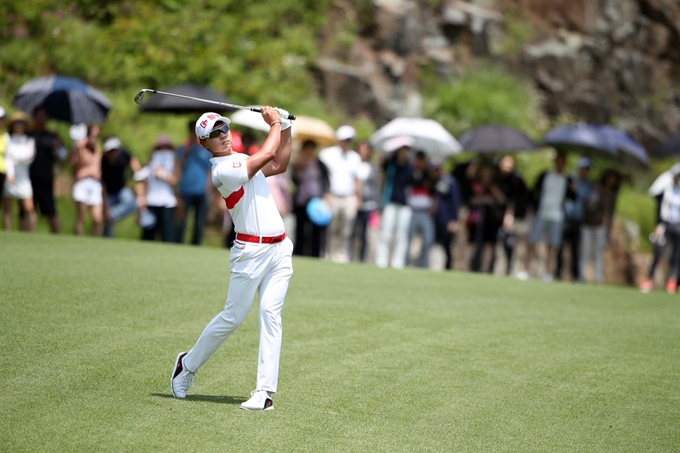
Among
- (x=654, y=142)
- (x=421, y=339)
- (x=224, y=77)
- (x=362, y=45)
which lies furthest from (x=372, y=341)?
(x=654, y=142)

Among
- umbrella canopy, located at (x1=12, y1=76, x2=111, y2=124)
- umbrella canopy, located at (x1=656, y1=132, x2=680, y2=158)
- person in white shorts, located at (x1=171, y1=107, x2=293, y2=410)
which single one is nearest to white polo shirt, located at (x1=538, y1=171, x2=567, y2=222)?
umbrella canopy, located at (x1=656, y1=132, x2=680, y2=158)

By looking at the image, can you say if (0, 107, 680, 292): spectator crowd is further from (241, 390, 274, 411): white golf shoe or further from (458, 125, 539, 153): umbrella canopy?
(241, 390, 274, 411): white golf shoe

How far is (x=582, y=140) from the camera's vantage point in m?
19.9

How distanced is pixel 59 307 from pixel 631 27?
94.6 ft

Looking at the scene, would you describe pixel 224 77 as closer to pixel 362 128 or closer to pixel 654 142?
pixel 362 128

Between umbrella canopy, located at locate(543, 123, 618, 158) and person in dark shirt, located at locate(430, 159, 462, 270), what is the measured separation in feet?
7.18

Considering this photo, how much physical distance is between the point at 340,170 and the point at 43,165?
501cm

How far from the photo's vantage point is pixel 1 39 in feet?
81.1

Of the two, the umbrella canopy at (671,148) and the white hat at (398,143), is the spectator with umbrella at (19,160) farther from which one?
the umbrella canopy at (671,148)

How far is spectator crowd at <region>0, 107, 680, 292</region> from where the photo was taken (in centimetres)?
1797

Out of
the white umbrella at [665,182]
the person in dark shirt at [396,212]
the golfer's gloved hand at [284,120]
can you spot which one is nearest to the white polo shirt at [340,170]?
the person in dark shirt at [396,212]

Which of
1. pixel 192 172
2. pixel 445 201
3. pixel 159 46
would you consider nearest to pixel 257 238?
pixel 192 172

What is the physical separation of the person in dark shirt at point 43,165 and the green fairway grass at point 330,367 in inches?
134

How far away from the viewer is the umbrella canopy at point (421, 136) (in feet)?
67.2
